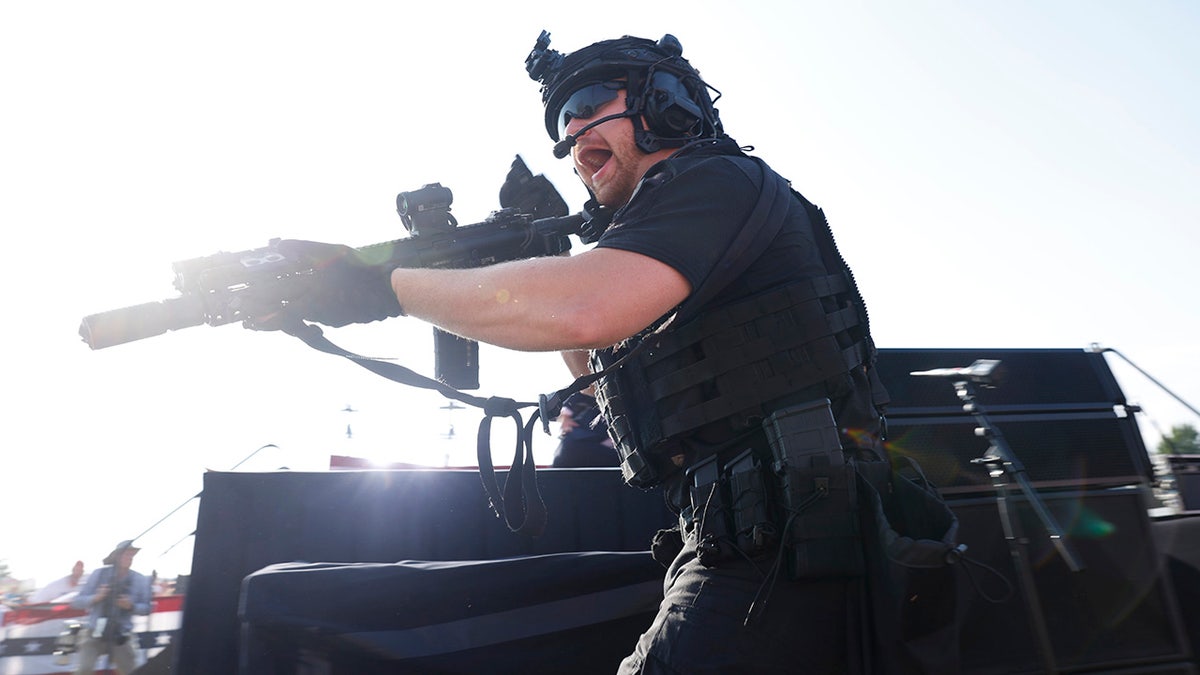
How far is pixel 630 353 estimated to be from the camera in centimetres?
193

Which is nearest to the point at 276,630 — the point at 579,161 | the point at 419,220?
Answer: the point at 419,220

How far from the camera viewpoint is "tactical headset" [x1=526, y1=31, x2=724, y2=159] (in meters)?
2.38

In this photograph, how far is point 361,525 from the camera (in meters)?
3.29

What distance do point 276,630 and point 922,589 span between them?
5.93 feet

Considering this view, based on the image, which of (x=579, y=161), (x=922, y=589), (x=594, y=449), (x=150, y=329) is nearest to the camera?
(x=922, y=589)

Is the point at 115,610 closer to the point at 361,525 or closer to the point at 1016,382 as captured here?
the point at 361,525

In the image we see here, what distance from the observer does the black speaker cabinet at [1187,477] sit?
5.23m

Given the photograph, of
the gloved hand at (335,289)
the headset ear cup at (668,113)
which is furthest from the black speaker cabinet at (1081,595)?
the gloved hand at (335,289)

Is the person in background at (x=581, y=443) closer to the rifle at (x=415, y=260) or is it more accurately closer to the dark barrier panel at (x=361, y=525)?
the dark barrier panel at (x=361, y=525)

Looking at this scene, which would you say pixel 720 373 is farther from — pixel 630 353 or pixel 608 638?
pixel 608 638

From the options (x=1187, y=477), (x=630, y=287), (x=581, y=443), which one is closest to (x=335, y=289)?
(x=630, y=287)

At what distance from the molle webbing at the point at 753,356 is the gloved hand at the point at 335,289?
75cm

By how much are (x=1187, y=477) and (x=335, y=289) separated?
237 inches

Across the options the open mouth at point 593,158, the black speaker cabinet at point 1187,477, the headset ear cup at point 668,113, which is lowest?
the black speaker cabinet at point 1187,477
